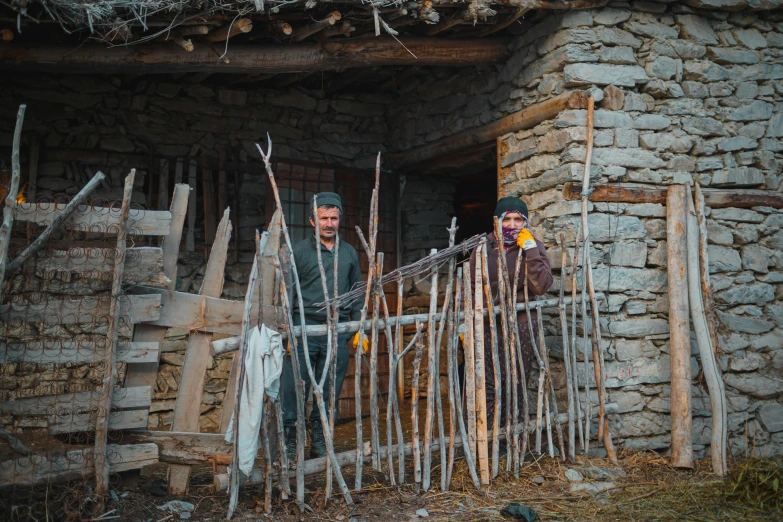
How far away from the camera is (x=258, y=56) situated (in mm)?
4965

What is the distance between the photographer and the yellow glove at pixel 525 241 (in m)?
4.31

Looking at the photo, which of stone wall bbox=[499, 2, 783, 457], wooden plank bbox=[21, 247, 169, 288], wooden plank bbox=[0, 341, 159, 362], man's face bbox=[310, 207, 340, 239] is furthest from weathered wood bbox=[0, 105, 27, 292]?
stone wall bbox=[499, 2, 783, 457]

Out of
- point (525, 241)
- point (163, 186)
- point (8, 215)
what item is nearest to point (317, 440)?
point (525, 241)

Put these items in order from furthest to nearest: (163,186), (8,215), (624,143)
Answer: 1. (163,186)
2. (624,143)
3. (8,215)

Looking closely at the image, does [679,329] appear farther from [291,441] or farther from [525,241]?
[291,441]

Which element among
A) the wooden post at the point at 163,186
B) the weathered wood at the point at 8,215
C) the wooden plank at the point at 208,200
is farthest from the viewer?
the wooden plank at the point at 208,200

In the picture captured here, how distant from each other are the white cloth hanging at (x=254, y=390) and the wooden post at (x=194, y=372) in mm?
303

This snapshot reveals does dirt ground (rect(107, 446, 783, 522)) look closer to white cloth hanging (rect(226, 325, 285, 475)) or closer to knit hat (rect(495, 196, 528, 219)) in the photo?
white cloth hanging (rect(226, 325, 285, 475))

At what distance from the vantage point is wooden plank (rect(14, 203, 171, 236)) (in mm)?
3324

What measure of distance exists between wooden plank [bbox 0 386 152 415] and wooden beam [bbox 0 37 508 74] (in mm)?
2242

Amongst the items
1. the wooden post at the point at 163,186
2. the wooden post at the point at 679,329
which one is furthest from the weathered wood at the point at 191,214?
the wooden post at the point at 679,329

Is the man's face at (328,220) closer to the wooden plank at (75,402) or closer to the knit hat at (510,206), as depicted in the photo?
the knit hat at (510,206)

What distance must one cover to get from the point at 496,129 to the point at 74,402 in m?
3.37

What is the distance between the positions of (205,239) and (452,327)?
2729mm
